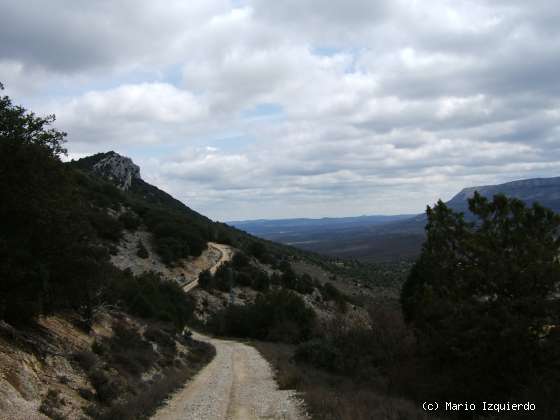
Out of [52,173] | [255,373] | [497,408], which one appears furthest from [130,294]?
[497,408]

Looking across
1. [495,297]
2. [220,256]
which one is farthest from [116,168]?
[495,297]

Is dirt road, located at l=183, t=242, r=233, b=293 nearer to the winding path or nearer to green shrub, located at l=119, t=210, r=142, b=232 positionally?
green shrub, located at l=119, t=210, r=142, b=232

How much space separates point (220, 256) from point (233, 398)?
51.0 m

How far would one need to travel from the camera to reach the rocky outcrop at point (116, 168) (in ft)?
332

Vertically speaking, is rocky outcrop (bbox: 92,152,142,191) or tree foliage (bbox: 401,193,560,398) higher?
rocky outcrop (bbox: 92,152,142,191)

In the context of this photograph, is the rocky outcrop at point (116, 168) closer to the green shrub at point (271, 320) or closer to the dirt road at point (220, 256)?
the dirt road at point (220, 256)

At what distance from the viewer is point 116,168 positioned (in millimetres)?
105250

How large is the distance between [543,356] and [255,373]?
1176cm

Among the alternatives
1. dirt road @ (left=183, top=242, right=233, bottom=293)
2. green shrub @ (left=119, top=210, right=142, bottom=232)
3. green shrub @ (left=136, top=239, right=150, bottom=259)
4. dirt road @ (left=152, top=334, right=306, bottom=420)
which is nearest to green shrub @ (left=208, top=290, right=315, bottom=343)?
dirt road @ (left=183, top=242, right=233, bottom=293)

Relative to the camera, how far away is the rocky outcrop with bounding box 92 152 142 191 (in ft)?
332

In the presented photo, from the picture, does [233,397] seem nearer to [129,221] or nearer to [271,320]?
[271,320]

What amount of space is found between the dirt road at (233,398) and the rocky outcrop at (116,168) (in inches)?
3196

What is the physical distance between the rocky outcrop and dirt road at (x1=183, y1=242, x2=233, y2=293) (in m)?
33.5

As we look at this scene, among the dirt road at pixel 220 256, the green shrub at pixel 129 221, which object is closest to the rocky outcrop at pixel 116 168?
the dirt road at pixel 220 256
